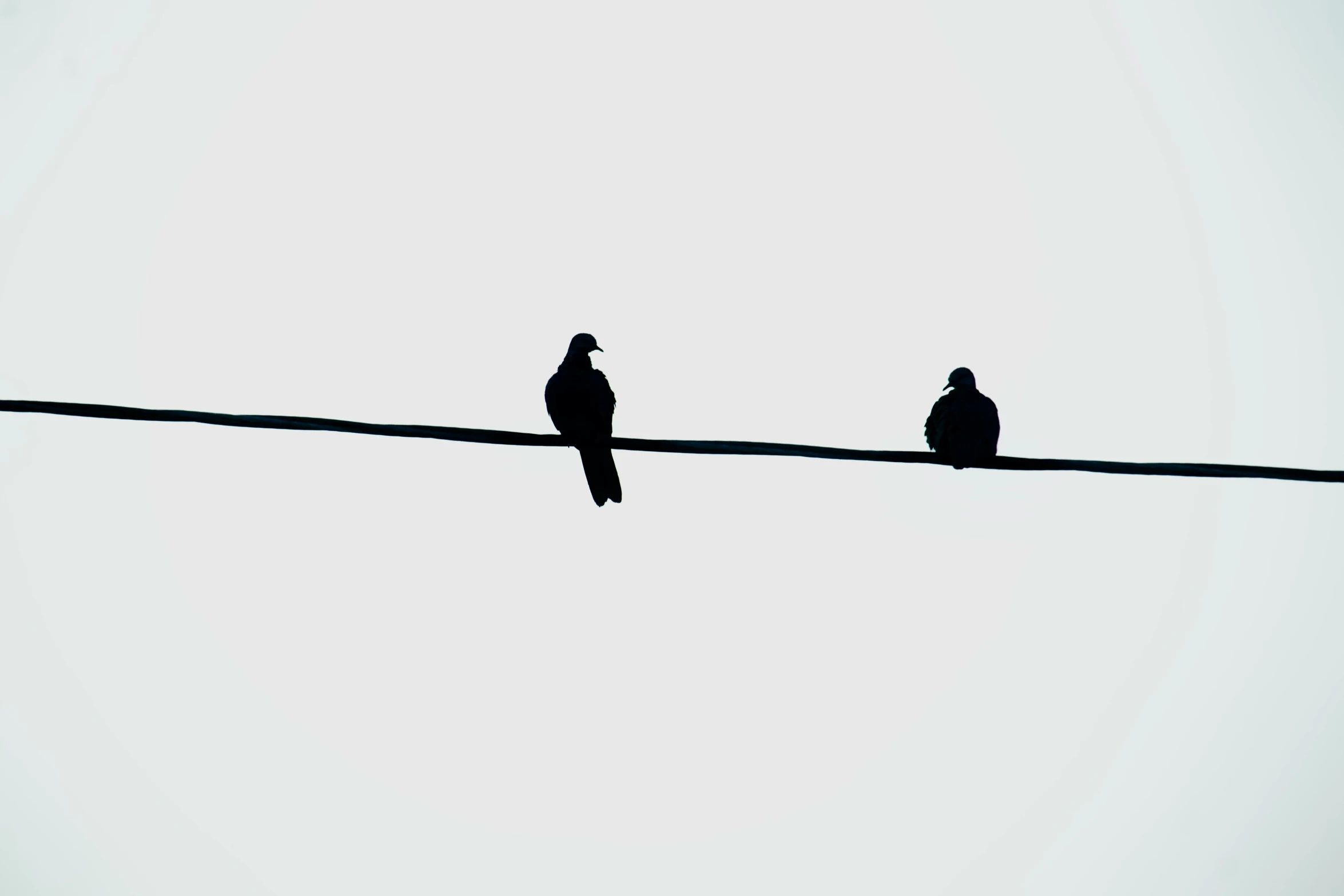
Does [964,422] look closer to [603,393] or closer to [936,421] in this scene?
[936,421]

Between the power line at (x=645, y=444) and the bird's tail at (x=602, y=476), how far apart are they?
1.37 m

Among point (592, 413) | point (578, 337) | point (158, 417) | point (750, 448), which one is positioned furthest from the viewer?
point (578, 337)

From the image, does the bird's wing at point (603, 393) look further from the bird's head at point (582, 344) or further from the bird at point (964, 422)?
the bird at point (964, 422)

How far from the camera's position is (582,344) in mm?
6273

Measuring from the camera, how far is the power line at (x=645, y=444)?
12.2 feet

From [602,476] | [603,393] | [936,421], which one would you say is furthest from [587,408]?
[936,421]

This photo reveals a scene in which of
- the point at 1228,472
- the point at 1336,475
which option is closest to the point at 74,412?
the point at 1228,472

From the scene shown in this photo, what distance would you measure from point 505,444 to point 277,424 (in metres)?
0.69

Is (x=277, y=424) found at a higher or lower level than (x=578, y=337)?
lower

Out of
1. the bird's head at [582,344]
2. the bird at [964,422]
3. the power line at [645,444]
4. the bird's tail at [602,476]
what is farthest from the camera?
the bird's head at [582,344]

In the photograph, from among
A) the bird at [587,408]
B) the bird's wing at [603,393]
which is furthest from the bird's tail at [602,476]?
the bird's wing at [603,393]

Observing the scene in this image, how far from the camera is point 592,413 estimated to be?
5.80 metres

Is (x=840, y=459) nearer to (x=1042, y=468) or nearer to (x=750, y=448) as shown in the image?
(x=750, y=448)

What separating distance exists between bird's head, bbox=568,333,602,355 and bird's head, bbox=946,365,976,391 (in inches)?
1.0
